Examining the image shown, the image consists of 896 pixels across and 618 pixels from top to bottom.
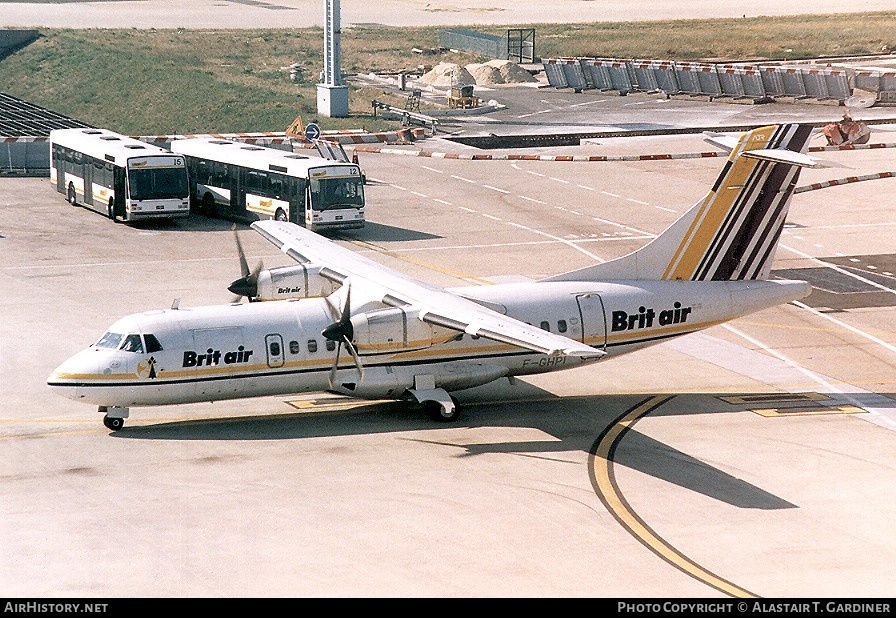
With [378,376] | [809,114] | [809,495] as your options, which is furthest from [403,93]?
Result: [809,495]

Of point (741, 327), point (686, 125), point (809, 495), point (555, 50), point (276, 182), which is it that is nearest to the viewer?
point (809, 495)

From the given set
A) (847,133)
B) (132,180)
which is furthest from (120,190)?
(847,133)

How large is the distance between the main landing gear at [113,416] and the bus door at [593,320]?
12.1 meters

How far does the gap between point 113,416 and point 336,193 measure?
2580 centimetres

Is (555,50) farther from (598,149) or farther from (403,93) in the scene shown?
(598,149)

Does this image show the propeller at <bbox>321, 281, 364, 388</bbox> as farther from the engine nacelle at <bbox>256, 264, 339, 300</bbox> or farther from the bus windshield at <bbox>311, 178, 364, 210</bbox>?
the bus windshield at <bbox>311, 178, 364, 210</bbox>

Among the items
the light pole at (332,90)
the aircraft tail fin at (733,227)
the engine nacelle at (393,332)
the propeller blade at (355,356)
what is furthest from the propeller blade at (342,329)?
the light pole at (332,90)

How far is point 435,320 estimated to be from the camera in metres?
32.0

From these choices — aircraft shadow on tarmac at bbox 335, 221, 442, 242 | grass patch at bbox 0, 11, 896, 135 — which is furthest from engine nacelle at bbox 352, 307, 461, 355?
grass patch at bbox 0, 11, 896, 135

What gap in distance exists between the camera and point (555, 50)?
125 meters

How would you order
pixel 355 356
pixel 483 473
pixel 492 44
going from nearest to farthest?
pixel 483 473 → pixel 355 356 → pixel 492 44

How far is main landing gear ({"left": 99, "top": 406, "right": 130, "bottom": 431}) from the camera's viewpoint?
32531mm

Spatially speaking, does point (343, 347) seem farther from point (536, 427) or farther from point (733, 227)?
point (733, 227)

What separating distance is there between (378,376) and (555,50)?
313 feet
